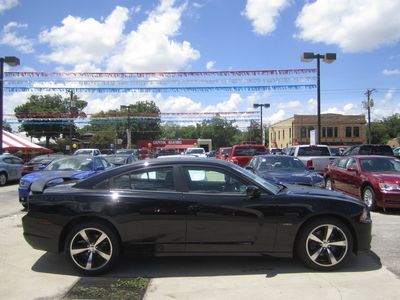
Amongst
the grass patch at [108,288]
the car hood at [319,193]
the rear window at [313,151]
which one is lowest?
the grass patch at [108,288]

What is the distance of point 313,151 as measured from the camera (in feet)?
63.9

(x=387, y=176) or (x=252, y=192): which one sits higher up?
(x=252, y=192)

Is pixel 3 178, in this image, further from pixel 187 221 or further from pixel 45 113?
pixel 45 113

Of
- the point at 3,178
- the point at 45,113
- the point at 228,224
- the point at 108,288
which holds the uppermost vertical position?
the point at 45,113

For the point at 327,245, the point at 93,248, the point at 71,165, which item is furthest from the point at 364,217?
the point at 71,165

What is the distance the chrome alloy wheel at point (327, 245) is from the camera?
581 centimetres

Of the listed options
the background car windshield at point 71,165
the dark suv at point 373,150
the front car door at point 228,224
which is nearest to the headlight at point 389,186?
the front car door at point 228,224

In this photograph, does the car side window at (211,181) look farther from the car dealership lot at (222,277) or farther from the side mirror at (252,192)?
the car dealership lot at (222,277)

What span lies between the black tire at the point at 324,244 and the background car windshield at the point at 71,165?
788 cm

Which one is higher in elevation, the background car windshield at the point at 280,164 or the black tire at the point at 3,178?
the background car windshield at the point at 280,164

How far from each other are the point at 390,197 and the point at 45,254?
24.8 feet

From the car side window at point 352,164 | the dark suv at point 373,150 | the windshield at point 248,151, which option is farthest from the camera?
the windshield at point 248,151

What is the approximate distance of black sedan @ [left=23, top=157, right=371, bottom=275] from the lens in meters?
5.70

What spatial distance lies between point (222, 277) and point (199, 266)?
554 millimetres
